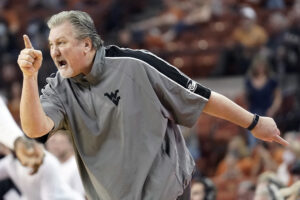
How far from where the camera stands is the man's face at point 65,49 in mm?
3617

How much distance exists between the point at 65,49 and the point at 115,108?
37 centimetres

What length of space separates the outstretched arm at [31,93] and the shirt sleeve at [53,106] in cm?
10

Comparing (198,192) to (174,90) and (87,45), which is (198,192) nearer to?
(174,90)

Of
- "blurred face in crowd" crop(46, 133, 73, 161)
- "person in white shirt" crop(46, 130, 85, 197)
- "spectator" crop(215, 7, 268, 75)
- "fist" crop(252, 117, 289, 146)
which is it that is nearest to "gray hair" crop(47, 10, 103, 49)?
"fist" crop(252, 117, 289, 146)

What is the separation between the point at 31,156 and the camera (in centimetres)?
557

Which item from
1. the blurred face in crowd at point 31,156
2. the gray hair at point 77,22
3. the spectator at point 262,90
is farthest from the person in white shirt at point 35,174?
the spectator at point 262,90

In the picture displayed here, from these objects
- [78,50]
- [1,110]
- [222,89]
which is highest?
[78,50]

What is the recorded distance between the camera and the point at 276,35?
38.7 feet

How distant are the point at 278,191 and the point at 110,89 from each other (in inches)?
90.6

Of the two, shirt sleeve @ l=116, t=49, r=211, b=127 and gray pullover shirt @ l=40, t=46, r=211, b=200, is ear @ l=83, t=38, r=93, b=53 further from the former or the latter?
shirt sleeve @ l=116, t=49, r=211, b=127

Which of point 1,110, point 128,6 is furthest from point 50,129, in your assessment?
point 128,6

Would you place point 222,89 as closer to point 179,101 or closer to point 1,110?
point 1,110

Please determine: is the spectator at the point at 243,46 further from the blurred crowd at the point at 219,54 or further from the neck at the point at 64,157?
the neck at the point at 64,157

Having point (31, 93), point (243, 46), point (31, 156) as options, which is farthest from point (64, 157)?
point (243, 46)
